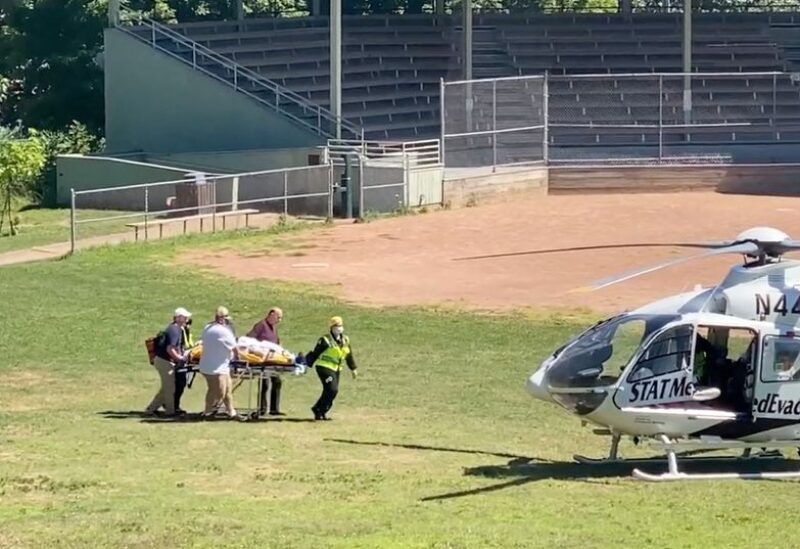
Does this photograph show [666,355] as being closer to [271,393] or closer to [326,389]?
[326,389]

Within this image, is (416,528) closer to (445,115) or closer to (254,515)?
(254,515)

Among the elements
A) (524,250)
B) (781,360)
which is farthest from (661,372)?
(524,250)

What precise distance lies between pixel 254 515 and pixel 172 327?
644 cm

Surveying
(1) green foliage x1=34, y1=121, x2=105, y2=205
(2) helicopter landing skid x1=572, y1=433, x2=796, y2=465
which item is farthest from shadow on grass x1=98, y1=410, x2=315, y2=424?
(1) green foliage x1=34, y1=121, x2=105, y2=205

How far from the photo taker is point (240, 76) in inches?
1769

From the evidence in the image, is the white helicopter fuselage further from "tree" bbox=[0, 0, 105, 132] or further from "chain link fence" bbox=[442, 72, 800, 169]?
"tree" bbox=[0, 0, 105, 132]

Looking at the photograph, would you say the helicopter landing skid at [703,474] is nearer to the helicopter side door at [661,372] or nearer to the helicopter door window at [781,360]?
the helicopter side door at [661,372]

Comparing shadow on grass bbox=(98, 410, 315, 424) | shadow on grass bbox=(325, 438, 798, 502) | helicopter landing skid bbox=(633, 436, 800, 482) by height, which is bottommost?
shadow on grass bbox=(98, 410, 315, 424)

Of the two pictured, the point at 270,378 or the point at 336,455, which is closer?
the point at 336,455

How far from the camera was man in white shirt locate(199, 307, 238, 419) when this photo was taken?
19125 mm

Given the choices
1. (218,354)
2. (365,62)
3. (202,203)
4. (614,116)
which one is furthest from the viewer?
(365,62)

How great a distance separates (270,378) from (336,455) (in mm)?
2918

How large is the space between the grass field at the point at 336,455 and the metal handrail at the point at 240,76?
14.7 metres

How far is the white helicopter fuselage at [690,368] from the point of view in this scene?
50.9 feet
